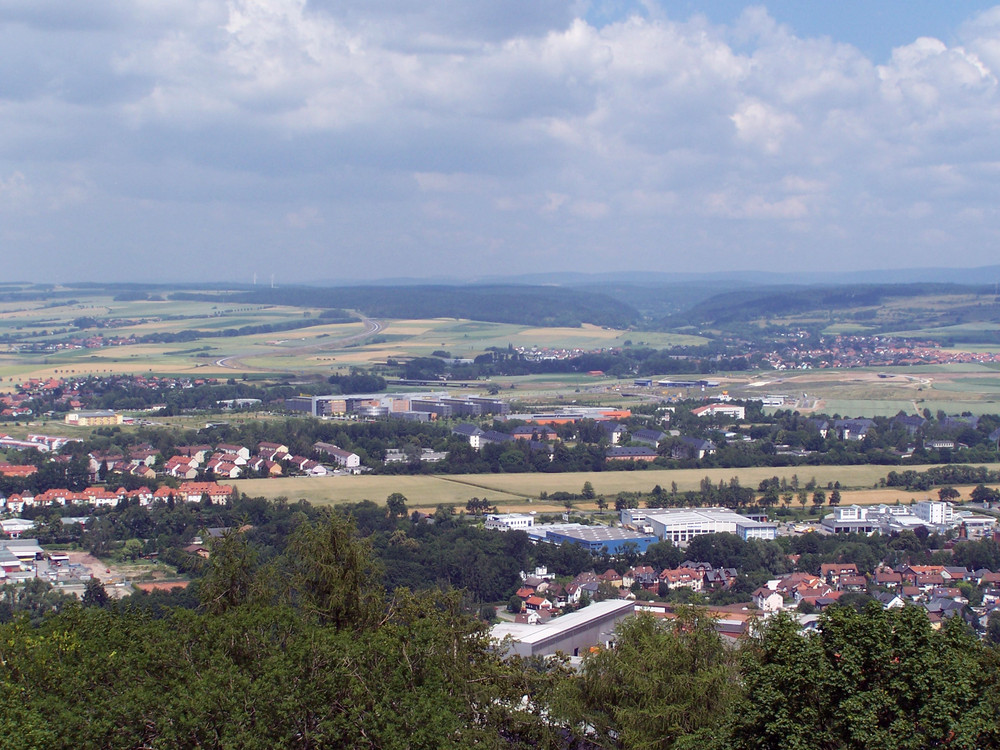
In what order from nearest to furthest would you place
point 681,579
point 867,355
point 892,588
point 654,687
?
point 654,687, point 892,588, point 681,579, point 867,355

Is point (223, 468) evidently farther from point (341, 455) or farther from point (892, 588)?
point (892, 588)

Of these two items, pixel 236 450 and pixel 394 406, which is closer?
pixel 236 450

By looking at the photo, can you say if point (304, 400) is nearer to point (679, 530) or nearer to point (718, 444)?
point (718, 444)

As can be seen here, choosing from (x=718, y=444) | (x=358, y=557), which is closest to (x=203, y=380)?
(x=718, y=444)

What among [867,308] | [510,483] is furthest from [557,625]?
[867,308]

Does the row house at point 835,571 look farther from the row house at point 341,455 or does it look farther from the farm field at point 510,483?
the row house at point 341,455

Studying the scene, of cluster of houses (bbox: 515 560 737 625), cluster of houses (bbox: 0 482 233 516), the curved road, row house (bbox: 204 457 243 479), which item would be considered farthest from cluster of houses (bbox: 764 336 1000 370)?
cluster of houses (bbox: 515 560 737 625)
